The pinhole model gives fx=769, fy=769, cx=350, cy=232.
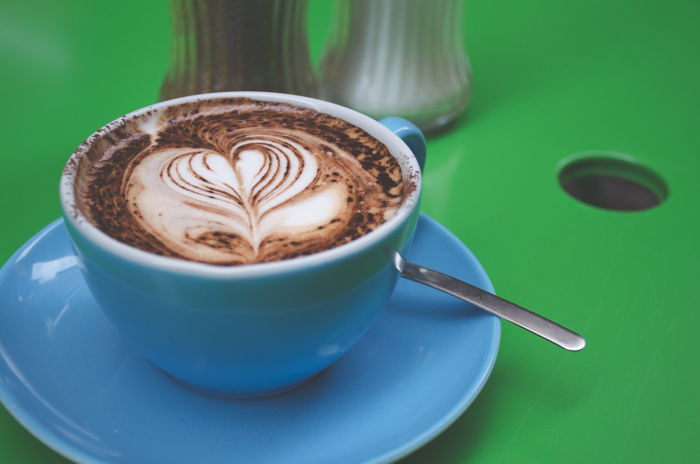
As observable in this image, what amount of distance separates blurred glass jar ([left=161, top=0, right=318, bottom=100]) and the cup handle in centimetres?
26

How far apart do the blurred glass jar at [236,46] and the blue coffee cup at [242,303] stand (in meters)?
0.31

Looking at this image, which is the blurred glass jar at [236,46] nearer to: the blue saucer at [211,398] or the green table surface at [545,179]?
the green table surface at [545,179]

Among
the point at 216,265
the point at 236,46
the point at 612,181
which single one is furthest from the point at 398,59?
the point at 216,265

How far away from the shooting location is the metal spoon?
0.60 m

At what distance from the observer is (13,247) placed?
2.58 ft

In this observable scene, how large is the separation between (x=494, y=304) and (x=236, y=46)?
44 cm

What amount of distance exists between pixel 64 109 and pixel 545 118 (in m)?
0.65

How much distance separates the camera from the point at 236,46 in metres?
0.88

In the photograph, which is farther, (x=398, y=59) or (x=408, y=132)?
(x=398, y=59)

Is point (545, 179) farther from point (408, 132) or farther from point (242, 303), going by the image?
point (242, 303)

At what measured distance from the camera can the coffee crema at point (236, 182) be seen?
57cm

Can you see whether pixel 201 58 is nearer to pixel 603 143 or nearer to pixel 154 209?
pixel 154 209

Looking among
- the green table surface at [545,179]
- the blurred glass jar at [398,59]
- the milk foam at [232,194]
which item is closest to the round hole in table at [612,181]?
the green table surface at [545,179]

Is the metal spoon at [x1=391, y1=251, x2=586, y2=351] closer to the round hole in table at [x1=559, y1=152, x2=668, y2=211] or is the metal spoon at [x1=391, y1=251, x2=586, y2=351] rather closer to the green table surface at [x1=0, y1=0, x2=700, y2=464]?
the green table surface at [x1=0, y1=0, x2=700, y2=464]
